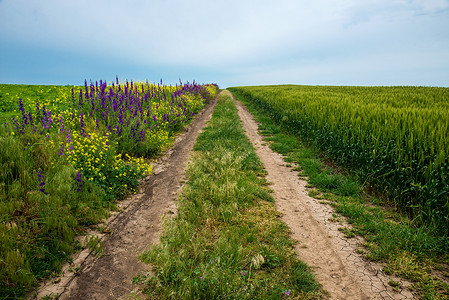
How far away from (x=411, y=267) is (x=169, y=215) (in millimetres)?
3720

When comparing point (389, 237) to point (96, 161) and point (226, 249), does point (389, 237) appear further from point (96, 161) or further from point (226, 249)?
point (96, 161)

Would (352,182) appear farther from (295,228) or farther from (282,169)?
(295,228)

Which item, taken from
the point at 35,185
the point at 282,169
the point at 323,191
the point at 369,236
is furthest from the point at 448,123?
the point at 35,185

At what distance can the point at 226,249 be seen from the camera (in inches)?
125

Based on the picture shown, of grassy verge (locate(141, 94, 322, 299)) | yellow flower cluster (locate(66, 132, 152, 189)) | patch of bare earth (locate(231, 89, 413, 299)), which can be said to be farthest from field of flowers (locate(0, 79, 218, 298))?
patch of bare earth (locate(231, 89, 413, 299))

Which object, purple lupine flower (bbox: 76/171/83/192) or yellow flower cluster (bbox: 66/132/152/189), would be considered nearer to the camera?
purple lupine flower (bbox: 76/171/83/192)

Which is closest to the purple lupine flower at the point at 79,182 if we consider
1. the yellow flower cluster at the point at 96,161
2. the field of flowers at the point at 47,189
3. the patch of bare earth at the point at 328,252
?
the field of flowers at the point at 47,189

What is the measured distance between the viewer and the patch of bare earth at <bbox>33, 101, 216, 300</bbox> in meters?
2.83

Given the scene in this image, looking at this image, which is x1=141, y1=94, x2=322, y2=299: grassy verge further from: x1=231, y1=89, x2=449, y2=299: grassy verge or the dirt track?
x1=231, y1=89, x2=449, y2=299: grassy verge

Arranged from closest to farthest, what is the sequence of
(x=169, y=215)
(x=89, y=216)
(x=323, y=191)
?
(x=89, y=216) < (x=169, y=215) < (x=323, y=191)

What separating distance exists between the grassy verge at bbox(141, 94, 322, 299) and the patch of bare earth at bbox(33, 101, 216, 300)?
10.5 inches

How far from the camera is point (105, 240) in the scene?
3719 millimetres

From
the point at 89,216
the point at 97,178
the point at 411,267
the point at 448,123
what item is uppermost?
the point at 448,123

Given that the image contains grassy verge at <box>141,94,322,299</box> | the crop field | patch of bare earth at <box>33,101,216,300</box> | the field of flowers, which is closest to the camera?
grassy verge at <box>141,94,322,299</box>
